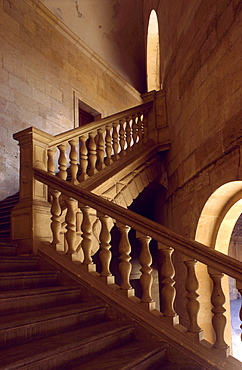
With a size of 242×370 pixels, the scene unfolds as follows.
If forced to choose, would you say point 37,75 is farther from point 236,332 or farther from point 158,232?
point 236,332

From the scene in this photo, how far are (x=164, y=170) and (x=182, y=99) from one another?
1.38m

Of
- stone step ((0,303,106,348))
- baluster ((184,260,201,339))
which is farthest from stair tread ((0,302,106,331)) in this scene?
baluster ((184,260,201,339))

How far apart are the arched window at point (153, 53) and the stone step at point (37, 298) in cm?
666

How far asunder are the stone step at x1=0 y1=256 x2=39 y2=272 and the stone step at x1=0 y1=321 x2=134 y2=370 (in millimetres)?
907

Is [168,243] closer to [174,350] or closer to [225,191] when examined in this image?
[174,350]

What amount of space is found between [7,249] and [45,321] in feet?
4.19

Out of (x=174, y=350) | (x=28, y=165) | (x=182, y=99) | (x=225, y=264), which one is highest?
(x=182, y=99)

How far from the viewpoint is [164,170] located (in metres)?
5.88

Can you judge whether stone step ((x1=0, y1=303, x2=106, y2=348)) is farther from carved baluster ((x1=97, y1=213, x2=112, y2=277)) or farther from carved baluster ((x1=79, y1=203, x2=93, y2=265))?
carved baluster ((x1=79, y1=203, x2=93, y2=265))

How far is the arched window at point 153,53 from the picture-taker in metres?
7.98

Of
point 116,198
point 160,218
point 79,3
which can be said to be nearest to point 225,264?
point 116,198

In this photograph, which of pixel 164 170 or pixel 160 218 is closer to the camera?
pixel 164 170

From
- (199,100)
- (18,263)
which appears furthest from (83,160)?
(18,263)

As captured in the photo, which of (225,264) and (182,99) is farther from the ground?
(182,99)
